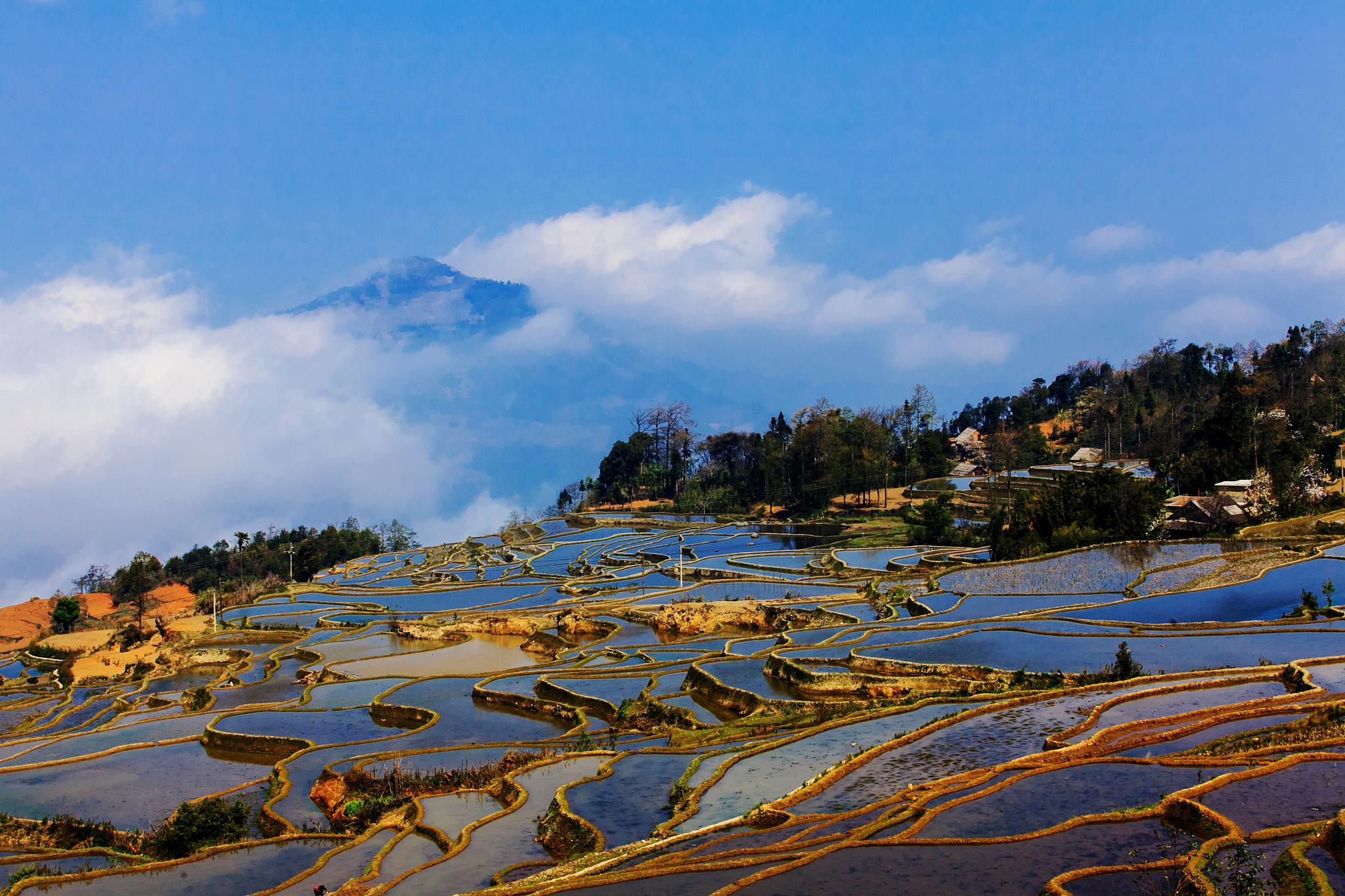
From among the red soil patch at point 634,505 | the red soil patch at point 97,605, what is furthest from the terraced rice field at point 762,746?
the red soil patch at point 634,505

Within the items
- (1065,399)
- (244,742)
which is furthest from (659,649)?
(1065,399)

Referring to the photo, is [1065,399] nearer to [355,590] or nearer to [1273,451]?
[1273,451]

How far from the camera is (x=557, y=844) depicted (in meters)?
14.5

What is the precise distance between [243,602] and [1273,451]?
62.9 meters

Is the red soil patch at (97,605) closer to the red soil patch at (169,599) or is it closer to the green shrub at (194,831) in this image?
the red soil patch at (169,599)

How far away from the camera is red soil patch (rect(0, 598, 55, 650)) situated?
6456 centimetres

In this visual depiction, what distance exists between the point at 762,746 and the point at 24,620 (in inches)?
3073

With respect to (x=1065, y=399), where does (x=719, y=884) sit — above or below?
below

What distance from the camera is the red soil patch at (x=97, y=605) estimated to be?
79188 mm

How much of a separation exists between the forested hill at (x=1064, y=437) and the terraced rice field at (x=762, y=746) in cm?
1975

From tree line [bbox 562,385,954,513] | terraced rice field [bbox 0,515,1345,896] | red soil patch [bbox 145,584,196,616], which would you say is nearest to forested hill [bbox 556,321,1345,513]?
tree line [bbox 562,385,954,513]

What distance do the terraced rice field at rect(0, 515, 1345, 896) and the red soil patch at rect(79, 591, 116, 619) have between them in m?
46.7

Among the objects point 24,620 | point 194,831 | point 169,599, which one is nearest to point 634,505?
point 169,599

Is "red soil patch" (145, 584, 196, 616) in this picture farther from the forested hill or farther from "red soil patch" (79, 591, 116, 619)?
the forested hill
